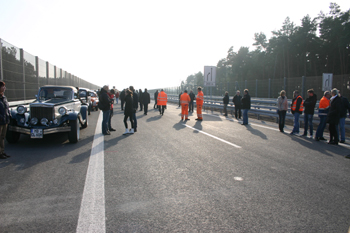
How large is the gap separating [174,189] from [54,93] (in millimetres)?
7795

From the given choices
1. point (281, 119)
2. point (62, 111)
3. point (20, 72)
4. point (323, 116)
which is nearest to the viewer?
point (62, 111)

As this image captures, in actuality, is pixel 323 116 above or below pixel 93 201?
above

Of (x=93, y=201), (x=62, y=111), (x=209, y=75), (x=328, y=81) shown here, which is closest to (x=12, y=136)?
(x=62, y=111)

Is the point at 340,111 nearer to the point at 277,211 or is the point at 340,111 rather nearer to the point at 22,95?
the point at 277,211

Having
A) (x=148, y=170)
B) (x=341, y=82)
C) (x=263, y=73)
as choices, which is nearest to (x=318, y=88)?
(x=341, y=82)

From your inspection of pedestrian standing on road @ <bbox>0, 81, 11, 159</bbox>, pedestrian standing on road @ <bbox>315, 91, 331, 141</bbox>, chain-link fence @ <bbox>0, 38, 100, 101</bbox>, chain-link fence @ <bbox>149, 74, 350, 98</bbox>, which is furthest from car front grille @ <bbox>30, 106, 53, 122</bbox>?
chain-link fence @ <bbox>149, 74, 350, 98</bbox>

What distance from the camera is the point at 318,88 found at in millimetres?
16203

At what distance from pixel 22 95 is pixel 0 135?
7.05m

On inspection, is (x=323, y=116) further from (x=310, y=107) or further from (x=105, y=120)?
(x=105, y=120)

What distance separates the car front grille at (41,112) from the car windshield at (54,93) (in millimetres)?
1904

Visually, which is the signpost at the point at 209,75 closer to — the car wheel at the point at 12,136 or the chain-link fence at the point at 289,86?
the chain-link fence at the point at 289,86

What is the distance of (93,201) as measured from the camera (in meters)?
3.70

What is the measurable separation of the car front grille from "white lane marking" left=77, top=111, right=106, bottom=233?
2.91m

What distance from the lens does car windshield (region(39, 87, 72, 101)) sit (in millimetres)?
9812
